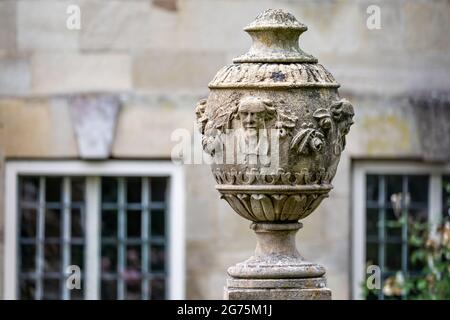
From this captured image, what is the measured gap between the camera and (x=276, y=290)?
35.2 feet

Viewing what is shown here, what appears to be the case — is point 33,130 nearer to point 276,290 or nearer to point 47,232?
point 47,232

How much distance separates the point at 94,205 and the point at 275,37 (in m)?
4.27

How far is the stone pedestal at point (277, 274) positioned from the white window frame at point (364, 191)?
389 centimetres

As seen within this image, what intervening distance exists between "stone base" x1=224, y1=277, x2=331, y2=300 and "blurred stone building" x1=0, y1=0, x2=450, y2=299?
12.5ft

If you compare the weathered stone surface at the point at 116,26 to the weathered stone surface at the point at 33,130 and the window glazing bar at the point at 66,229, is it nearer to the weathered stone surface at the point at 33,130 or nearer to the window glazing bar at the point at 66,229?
the weathered stone surface at the point at 33,130

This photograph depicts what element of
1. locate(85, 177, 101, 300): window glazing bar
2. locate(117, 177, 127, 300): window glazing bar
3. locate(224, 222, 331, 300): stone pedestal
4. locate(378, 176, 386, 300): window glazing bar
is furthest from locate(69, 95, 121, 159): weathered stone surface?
locate(224, 222, 331, 300): stone pedestal

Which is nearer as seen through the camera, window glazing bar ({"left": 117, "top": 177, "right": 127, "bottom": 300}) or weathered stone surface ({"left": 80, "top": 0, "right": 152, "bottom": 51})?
weathered stone surface ({"left": 80, "top": 0, "right": 152, "bottom": 51})

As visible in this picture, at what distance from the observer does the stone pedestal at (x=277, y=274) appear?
35.2 ft

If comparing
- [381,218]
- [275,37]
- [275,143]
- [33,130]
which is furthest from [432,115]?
[275,143]

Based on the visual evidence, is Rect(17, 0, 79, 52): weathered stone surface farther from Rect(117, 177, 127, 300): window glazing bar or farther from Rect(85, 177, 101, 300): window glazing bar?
Rect(117, 177, 127, 300): window glazing bar

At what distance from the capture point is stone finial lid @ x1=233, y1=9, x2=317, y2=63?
10.8 m

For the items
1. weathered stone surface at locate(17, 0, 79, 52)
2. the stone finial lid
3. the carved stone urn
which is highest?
weathered stone surface at locate(17, 0, 79, 52)

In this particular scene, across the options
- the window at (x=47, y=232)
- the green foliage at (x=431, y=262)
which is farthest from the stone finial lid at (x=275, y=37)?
the window at (x=47, y=232)
